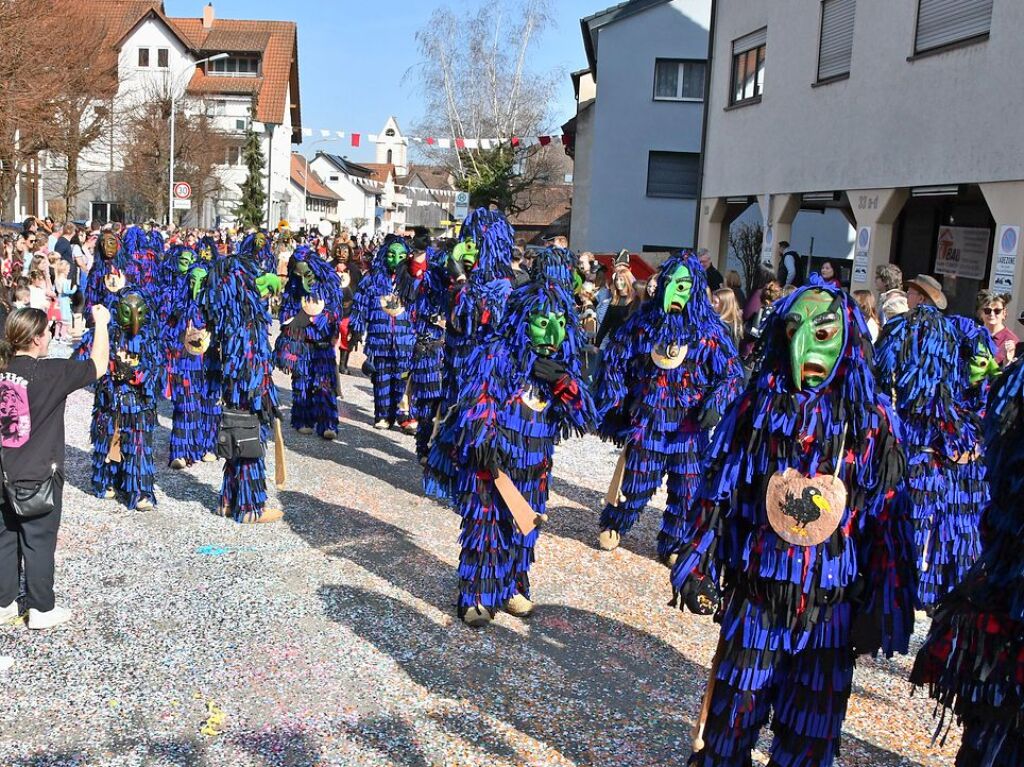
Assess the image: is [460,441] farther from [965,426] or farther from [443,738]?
[965,426]

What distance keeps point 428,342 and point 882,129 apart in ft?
25.7

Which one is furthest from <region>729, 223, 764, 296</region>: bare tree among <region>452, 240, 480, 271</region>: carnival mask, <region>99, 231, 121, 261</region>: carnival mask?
<region>99, 231, 121, 261</region>: carnival mask

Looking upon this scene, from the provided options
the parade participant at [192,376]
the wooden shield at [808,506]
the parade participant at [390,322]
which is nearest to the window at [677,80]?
the parade participant at [390,322]

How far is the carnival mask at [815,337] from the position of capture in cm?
330

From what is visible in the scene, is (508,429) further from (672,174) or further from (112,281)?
(672,174)

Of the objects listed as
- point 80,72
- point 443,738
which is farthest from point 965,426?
point 80,72

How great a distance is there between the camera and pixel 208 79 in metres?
54.8

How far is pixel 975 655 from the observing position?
112 inches

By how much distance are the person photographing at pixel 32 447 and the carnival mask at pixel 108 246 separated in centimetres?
624

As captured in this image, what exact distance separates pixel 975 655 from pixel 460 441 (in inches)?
117

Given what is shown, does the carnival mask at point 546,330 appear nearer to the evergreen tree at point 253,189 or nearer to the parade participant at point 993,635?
the parade participant at point 993,635

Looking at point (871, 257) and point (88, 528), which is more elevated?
point (871, 257)

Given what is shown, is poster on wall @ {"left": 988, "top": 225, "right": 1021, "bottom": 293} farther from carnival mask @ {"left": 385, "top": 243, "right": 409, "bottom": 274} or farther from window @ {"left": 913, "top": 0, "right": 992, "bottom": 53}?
carnival mask @ {"left": 385, "top": 243, "right": 409, "bottom": 274}

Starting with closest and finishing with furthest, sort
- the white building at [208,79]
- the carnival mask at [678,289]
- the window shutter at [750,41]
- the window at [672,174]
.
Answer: the carnival mask at [678,289]
the window shutter at [750,41]
the window at [672,174]
the white building at [208,79]
